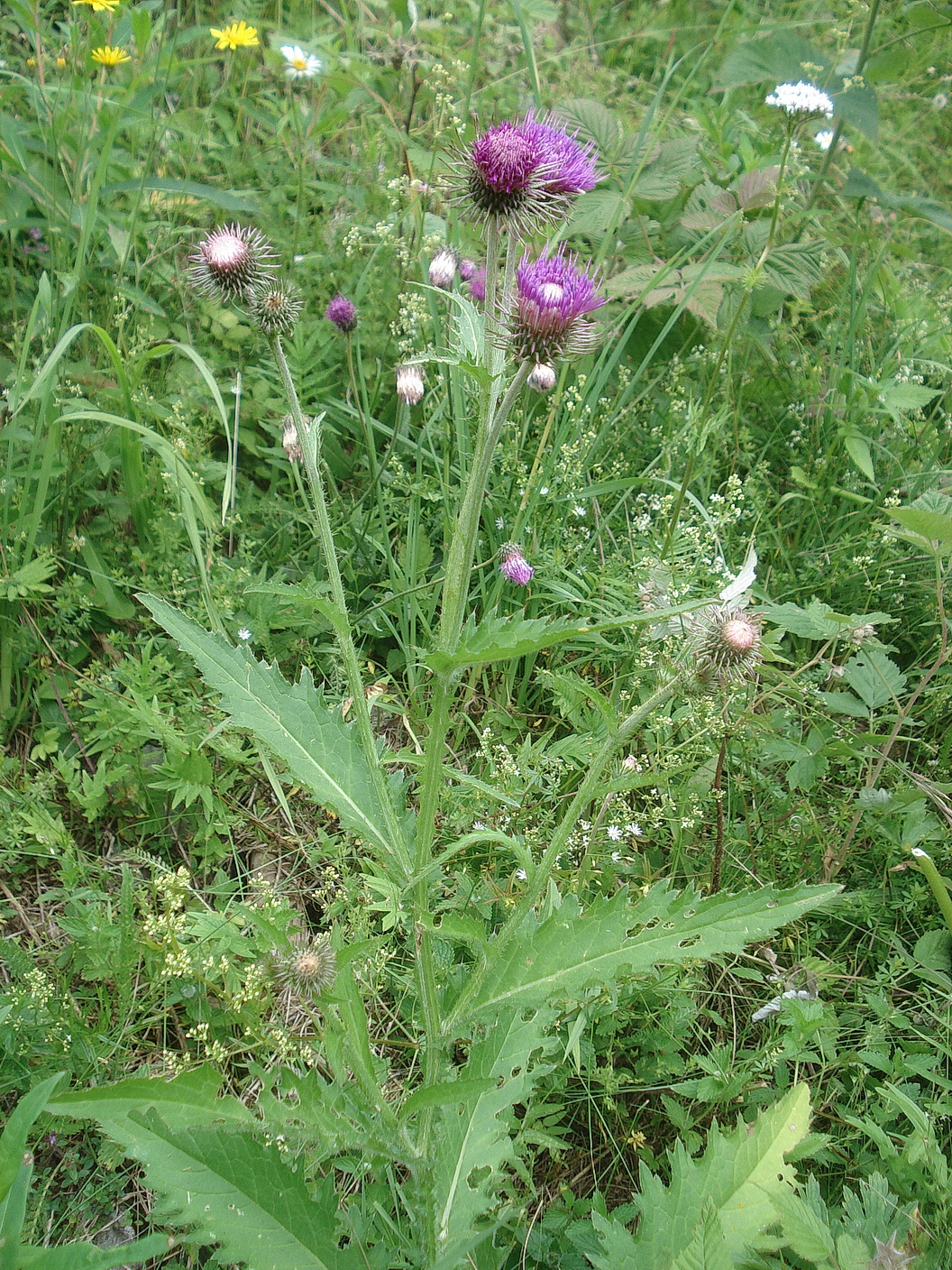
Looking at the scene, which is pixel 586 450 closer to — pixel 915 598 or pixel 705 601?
pixel 915 598

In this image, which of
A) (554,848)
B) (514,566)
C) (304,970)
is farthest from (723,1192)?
(514,566)

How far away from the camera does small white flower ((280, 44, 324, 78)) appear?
157 inches

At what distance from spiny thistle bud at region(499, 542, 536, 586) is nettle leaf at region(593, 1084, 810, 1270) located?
1418 mm

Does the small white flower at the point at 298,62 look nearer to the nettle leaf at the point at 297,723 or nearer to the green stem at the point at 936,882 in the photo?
the nettle leaf at the point at 297,723

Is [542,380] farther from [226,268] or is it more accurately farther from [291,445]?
[226,268]

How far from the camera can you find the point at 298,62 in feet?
13.3

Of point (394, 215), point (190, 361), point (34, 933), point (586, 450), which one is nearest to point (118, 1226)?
point (34, 933)

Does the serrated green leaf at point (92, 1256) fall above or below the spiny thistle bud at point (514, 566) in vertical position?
below

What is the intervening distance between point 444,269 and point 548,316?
4.33 ft

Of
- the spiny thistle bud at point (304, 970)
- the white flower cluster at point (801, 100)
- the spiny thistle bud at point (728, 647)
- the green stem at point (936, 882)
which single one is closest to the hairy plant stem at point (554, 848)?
the spiny thistle bud at point (728, 647)

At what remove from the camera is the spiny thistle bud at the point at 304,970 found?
6.15 ft

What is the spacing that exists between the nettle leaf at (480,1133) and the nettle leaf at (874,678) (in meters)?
1.24

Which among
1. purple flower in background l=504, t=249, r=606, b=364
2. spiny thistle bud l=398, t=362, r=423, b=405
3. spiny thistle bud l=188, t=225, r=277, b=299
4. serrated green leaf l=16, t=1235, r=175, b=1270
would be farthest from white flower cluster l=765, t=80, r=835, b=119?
serrated green leaf l=16, t=1235, r=175, b=1270

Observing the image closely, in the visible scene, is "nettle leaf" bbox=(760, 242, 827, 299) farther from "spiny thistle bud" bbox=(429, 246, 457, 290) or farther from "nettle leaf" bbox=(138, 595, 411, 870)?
"nettle leaf" bbox=(138, 595, 411, 870)
